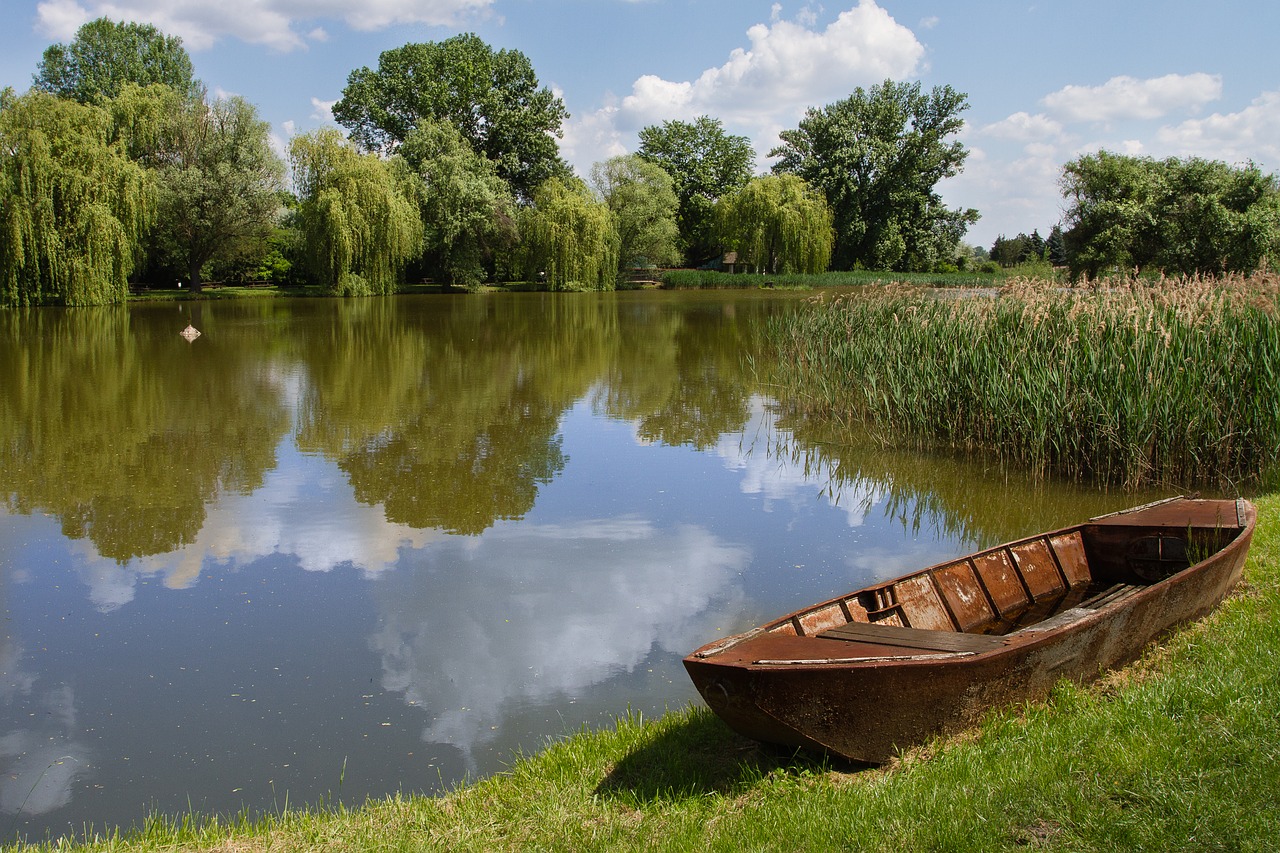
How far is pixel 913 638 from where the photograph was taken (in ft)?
13.9

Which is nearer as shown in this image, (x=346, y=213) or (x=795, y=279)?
(x=346, y=213)

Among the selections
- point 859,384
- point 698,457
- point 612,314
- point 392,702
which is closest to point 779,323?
point 859,384

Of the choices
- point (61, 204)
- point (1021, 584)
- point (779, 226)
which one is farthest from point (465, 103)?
point (1021, 584)

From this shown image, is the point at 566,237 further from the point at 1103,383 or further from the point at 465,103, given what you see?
the point at 1103,383

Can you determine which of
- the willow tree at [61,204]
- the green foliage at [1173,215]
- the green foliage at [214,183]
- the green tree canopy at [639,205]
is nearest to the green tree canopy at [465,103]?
the green tree canopy at [639,205]

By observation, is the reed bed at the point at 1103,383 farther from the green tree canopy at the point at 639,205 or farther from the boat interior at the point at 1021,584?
the green tree canopy at the point at 639,205

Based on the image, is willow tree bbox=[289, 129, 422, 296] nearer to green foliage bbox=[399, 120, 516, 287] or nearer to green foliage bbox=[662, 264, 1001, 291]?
green foliage bbox=[399, 120, 516, 287]

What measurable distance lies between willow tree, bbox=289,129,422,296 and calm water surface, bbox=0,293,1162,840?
21.6 meters

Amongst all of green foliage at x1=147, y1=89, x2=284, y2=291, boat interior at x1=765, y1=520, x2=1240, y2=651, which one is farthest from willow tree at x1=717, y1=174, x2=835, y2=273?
boat interior at x1=765, y1=520, x2=1240, y2=651

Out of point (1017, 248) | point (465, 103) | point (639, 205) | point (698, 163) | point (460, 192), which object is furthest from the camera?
point (1017, 248)

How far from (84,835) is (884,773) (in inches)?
123

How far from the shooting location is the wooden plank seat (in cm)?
410

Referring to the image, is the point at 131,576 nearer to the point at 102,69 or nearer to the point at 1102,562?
the point at 1102,562

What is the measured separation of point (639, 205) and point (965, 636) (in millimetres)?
50563
